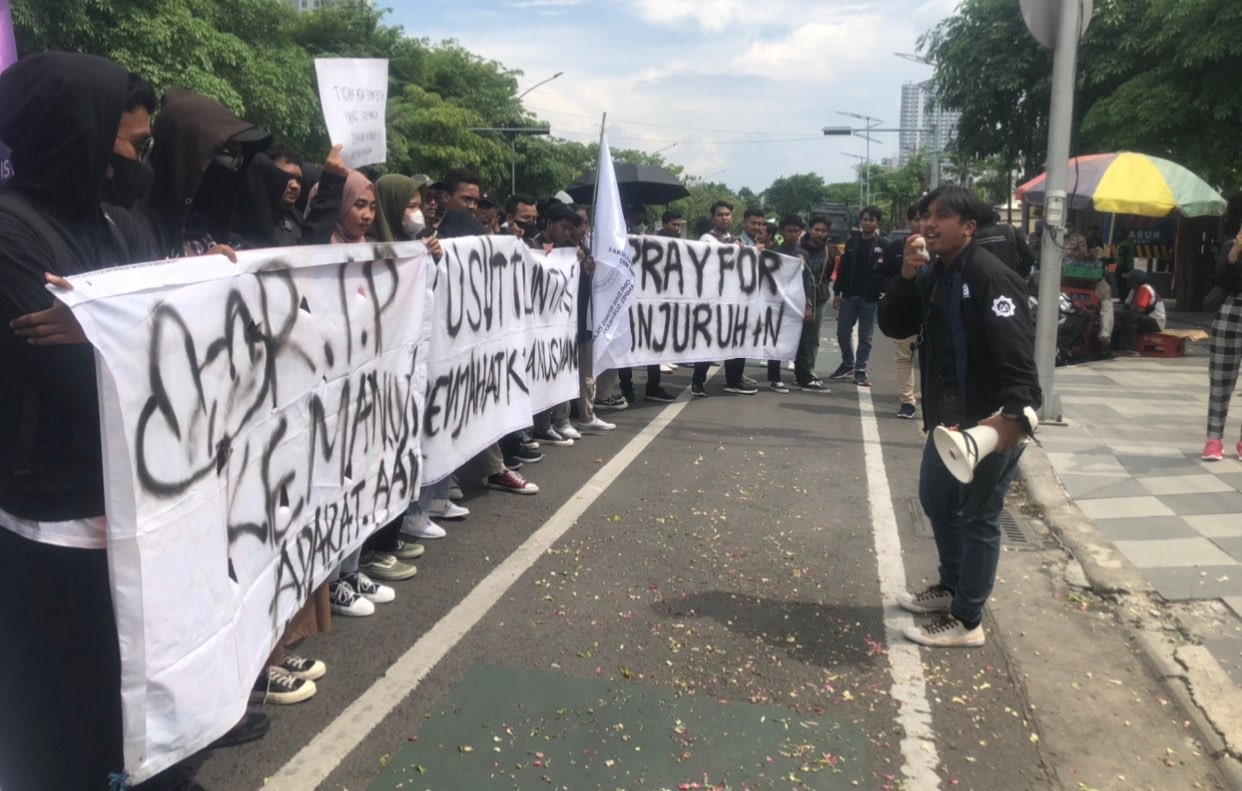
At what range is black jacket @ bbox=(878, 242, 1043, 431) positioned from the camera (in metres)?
3.84

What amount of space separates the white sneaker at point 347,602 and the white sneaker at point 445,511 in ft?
4.07

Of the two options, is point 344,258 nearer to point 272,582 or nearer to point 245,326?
point 245,326

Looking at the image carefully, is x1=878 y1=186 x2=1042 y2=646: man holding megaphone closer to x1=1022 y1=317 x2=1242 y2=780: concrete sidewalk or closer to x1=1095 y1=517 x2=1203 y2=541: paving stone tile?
x1=1022 y1=317 x2=1242 y2=780: concrete sidewalk

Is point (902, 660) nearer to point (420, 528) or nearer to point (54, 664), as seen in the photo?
point (420, 528)

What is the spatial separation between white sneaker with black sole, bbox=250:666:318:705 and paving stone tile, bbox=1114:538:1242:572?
13.7 ft

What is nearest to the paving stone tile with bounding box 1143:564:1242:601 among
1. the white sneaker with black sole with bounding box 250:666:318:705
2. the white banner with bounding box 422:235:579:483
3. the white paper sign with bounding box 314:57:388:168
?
the white banner with bounding box 422:235:579:483

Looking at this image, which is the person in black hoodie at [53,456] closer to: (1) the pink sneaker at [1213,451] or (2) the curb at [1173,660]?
(2) the curb at [1173,660]

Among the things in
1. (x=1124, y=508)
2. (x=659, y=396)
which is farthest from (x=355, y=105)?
(x=659, y=396)

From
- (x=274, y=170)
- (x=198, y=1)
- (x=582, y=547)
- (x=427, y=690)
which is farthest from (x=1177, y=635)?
(x=198, y=1)

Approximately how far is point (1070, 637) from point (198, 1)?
1023 inches

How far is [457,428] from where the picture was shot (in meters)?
5.45

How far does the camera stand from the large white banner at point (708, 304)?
9.49 m

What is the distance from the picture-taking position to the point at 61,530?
225 centimetres

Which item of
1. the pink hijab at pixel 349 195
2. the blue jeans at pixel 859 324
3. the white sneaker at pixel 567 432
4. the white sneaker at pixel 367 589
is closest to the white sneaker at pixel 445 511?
the white sneaker at pixel 367 589
